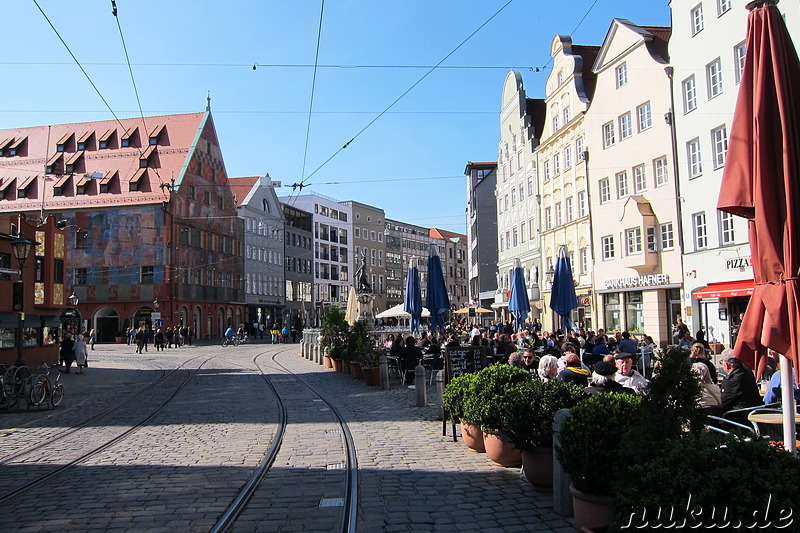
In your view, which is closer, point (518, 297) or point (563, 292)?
point (563, 292)

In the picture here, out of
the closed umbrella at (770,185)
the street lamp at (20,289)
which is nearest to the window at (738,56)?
the closed umbrella at (770,185)

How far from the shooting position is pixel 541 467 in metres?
7.15

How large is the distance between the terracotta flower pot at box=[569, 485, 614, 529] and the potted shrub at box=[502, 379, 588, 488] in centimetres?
163

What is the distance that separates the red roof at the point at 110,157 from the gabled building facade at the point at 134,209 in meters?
0.09

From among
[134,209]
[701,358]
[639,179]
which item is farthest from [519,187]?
[701,358]

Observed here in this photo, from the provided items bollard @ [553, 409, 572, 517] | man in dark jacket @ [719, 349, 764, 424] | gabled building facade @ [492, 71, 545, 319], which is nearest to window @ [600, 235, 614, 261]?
gabled building facade @ [492, 71, 545, 319]

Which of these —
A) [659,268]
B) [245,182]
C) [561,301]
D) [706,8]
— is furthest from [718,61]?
[245,182]

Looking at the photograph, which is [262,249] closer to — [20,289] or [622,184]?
[622,184]

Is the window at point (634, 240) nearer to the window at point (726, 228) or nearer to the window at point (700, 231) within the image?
the window at point (700, 231)

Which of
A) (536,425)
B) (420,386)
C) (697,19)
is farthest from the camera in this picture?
(697,19)

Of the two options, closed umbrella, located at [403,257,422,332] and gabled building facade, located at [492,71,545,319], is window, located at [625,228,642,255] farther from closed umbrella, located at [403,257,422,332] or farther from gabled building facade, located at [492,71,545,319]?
closed umbrella, located at [403,257,422,332]

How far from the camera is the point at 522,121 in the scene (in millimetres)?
45125

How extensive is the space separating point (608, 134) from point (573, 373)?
24.7 meters

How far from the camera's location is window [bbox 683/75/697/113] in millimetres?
25406
